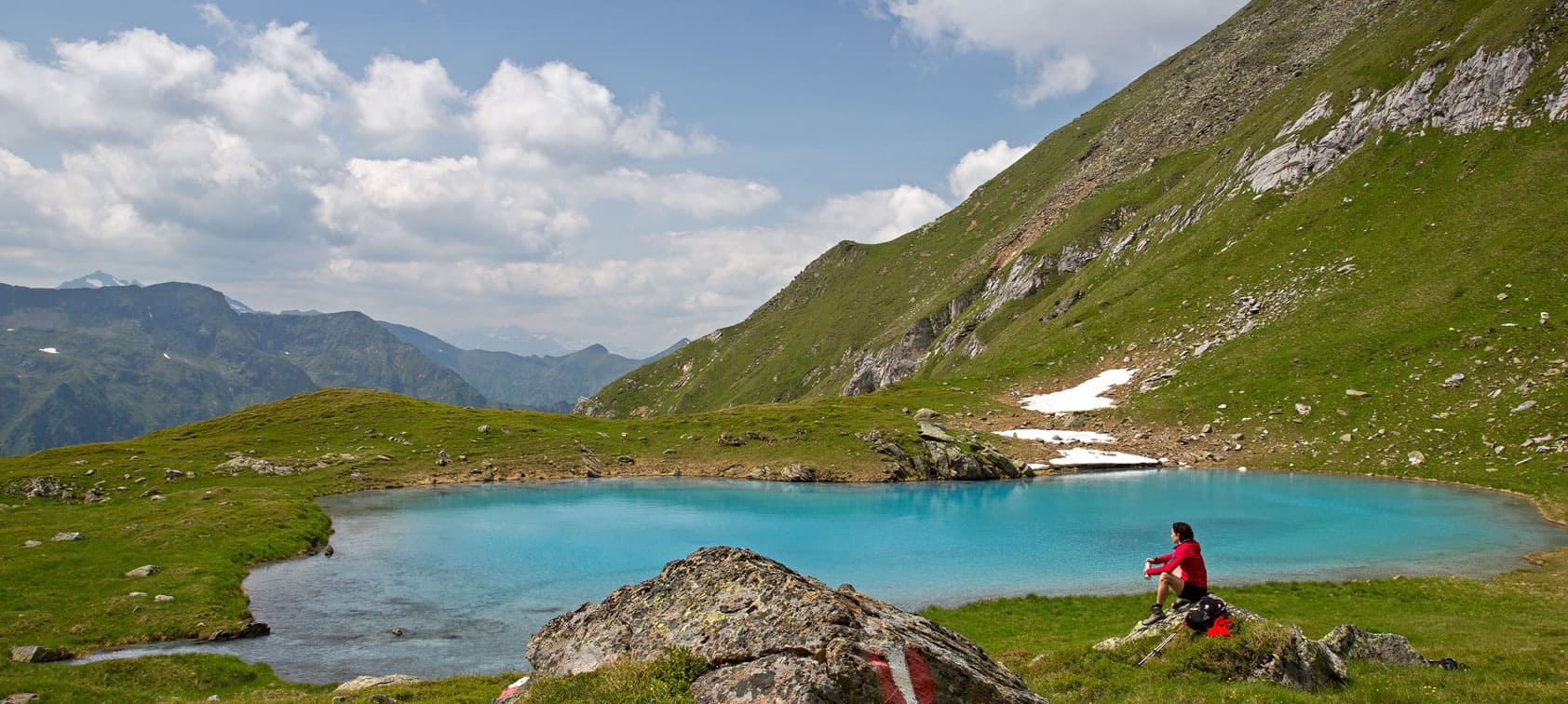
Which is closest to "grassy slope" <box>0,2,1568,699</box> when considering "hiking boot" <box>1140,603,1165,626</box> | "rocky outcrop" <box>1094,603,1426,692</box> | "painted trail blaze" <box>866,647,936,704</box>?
"rocky outcrop" <box>1094,603,1426,692</box>

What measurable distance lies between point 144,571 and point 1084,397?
88834mm

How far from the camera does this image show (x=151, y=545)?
3669 cm

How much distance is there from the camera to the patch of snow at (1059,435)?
261ft

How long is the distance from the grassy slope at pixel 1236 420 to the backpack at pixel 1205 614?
1.45m

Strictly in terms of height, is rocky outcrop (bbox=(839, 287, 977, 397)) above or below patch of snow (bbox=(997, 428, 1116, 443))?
above

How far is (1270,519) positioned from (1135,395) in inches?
1599

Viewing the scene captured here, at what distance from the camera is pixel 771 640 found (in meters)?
10.2

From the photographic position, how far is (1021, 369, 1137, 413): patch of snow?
3509 inches

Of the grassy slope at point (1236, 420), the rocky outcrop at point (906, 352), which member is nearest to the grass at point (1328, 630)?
the grassy slope at point (1236, 420)

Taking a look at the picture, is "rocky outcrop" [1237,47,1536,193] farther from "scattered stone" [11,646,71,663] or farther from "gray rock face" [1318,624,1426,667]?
"scattered stone" [11,646,71,663]

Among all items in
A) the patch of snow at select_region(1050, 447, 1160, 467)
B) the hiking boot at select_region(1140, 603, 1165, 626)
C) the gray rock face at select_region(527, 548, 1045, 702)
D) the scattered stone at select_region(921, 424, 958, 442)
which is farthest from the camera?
the scattered stone at select_region(921, 424, 958, 442)

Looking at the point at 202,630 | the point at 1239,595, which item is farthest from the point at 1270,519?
the point at 202,630

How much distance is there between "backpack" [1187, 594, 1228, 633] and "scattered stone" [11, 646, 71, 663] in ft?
111

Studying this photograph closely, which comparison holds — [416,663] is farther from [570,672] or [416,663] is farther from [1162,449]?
[1162,449]
